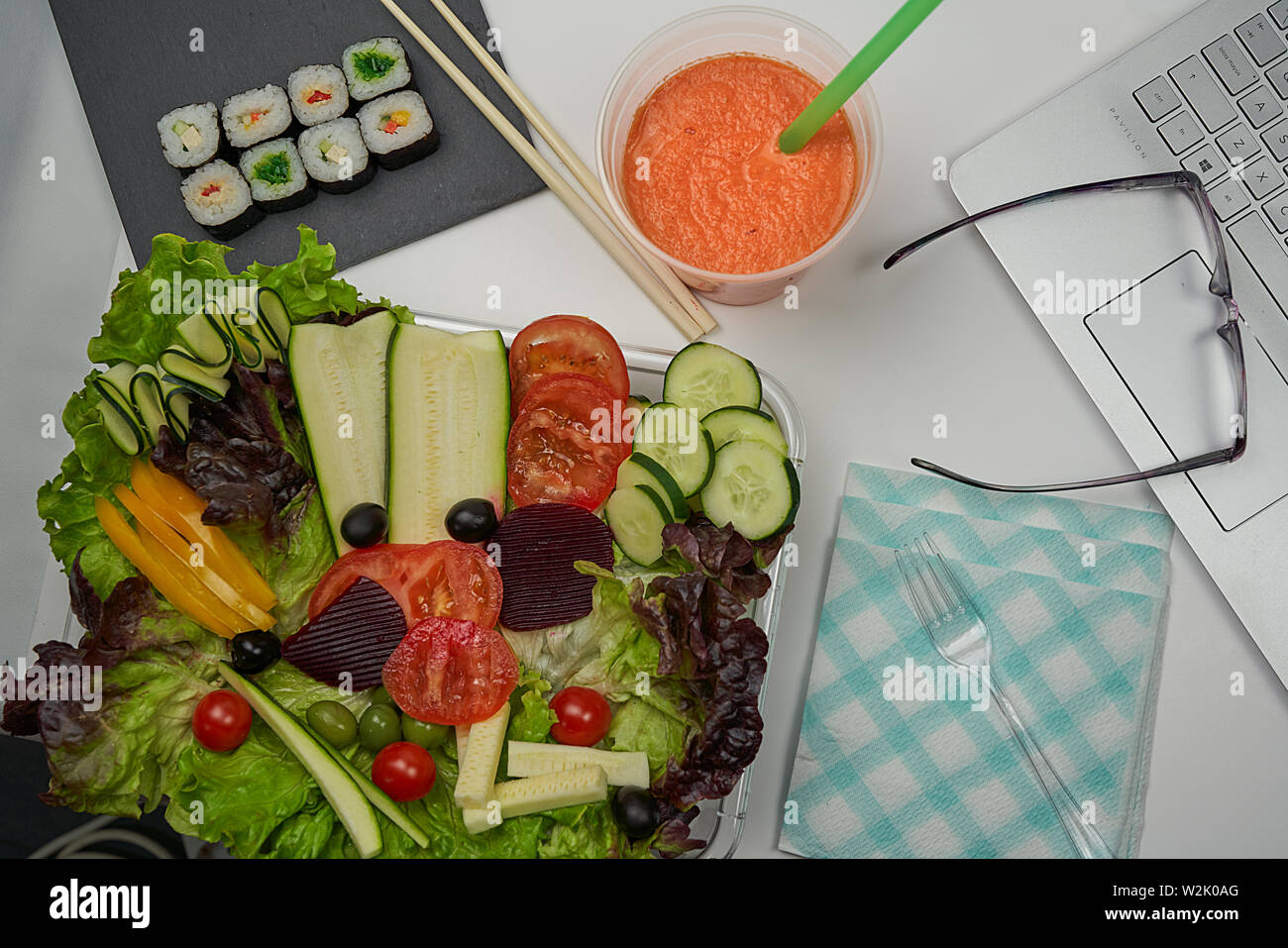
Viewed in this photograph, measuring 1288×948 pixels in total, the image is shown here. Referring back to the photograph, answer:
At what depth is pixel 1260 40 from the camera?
1.51 metres

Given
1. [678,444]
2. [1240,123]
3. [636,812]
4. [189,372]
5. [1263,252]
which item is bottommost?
[636,812]

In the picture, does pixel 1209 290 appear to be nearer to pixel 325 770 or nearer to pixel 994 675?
pixel 994 675

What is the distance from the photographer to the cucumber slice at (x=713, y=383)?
4.28ft

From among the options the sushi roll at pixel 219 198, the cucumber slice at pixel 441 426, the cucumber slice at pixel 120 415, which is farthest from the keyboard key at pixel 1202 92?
the cucumber slice at pixel 120 415

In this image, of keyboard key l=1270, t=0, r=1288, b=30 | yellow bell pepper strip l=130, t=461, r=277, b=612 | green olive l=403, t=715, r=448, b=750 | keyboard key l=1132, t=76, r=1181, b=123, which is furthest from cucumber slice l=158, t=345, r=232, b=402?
keyboard key l=1270, t=0, r=1288, b=30

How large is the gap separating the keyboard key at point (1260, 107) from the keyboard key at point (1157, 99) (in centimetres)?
10

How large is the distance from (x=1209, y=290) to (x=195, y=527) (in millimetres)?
1499

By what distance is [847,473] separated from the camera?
4.88 feet

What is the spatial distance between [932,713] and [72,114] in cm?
172

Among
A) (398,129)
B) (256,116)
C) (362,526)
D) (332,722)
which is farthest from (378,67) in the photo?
(332,722)

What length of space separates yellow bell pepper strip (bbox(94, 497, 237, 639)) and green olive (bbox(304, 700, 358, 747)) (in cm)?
15

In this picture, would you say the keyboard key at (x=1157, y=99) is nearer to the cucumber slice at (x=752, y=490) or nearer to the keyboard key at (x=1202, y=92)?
the keyboard key at (x=1202, y=92)

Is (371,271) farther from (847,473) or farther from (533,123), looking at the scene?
(847,473)

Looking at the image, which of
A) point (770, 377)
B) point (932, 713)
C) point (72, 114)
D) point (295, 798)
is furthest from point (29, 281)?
point (932, 713)
